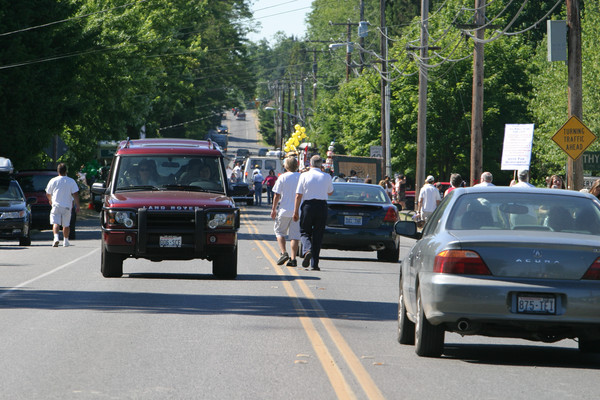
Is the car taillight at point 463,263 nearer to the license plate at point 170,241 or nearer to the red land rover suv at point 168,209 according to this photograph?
the red land rover suv at point 168,209

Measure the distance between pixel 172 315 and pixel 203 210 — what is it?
4071 millimetres

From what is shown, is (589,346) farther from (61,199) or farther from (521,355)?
(61,199)

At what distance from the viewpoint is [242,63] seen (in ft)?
319

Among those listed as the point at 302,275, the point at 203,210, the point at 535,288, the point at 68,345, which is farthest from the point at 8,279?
the point at 535,288

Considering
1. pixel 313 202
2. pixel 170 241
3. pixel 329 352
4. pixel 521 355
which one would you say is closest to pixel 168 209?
pixel 170 241

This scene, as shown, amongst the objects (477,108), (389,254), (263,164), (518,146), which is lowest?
(389,254)

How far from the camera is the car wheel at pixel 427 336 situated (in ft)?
31.0

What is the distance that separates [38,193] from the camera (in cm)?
3152

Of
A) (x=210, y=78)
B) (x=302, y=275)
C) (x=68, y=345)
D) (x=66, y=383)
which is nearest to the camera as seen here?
(x=66, y=383)

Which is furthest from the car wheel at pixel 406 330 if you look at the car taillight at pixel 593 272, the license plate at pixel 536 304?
the car taillight at pixel 593 272

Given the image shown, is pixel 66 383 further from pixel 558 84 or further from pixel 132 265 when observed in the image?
pixel 558 84

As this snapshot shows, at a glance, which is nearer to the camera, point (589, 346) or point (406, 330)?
point (589, 346)

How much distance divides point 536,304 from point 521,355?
58.4 inches

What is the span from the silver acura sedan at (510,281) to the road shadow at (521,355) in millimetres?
443
